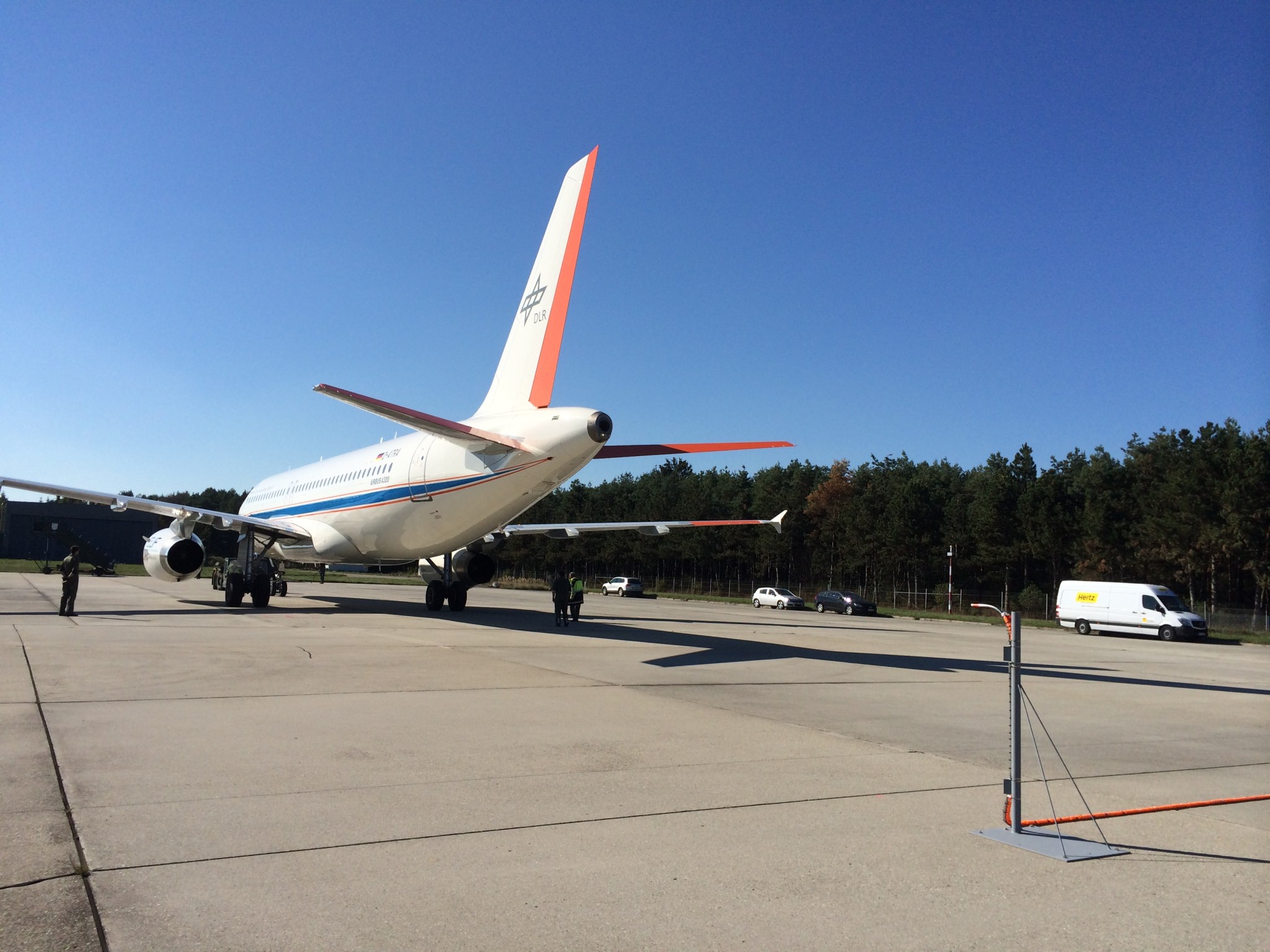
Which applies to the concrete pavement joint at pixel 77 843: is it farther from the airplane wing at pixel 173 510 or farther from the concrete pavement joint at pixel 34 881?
the airplane wing at pixel 173 510

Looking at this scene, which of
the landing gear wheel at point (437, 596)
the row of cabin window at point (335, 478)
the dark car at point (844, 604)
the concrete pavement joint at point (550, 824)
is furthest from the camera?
the dark car at point (844, 604)

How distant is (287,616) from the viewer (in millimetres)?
22500

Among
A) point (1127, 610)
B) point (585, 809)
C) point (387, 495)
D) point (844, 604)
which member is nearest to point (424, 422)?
point (387, 495)

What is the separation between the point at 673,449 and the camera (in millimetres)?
16125

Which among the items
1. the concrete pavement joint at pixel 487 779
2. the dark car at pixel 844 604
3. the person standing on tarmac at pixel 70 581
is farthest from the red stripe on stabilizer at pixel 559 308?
the dark car at pixel 844 604

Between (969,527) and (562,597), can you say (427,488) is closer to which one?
(562,597)

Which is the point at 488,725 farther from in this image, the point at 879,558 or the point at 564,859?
the point at 879,558

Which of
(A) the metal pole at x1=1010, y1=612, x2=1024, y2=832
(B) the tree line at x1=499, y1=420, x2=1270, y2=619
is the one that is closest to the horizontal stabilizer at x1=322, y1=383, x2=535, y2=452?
(A) the metal pole at x1=1010, y1=612, x2=1024, y2=832

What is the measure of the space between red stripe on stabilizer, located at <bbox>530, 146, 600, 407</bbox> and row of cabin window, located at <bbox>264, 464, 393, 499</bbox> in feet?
19.3

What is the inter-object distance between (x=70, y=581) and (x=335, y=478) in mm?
7266

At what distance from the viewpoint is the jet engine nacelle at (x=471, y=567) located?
24.8 metres

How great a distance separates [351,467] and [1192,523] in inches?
1686

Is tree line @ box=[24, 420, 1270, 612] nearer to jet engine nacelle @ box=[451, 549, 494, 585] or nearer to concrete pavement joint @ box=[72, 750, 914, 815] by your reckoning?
jet engine nacelle @ box=[451, 549, 494, 585]

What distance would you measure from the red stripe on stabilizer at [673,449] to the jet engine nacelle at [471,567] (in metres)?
8.61
